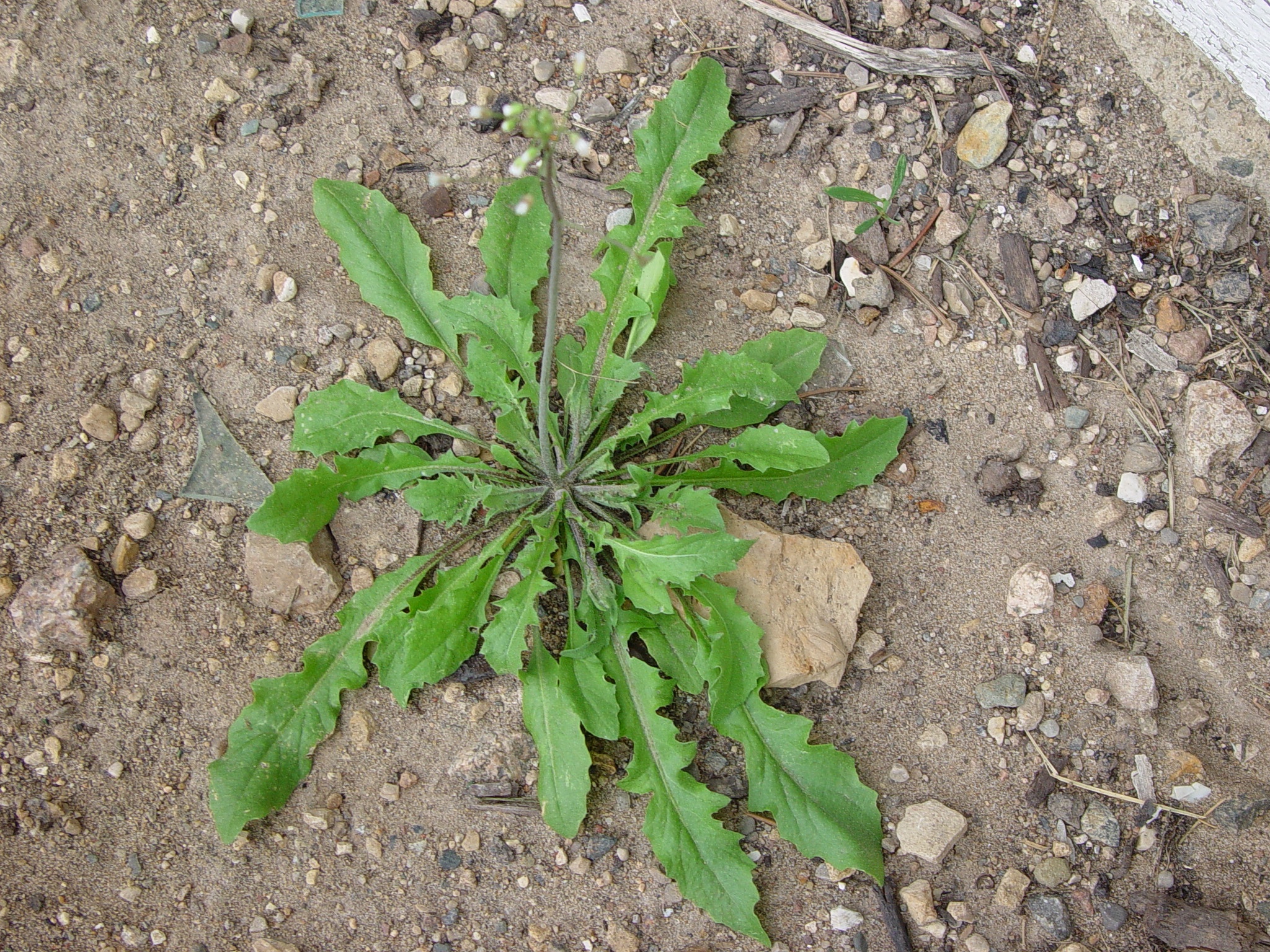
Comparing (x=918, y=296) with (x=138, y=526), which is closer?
(x=138, y=526)

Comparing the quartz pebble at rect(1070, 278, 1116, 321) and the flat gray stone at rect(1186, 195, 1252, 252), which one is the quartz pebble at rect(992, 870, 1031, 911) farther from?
the flat gray stone at rect(1186, 195, 1252, 252)

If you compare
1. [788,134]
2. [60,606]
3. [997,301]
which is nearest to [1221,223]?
[997,301]

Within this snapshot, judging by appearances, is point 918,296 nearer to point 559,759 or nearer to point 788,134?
point 788,134

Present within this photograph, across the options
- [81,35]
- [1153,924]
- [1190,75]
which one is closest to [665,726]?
[1153,924]

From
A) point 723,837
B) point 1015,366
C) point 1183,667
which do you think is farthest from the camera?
→ point 1015,366

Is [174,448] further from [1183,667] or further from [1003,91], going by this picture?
[1183,667]

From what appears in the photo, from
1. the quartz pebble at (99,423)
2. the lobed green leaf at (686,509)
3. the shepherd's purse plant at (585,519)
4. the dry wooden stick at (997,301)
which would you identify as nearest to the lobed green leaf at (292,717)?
the shepherd's purse plant at (585,519)
